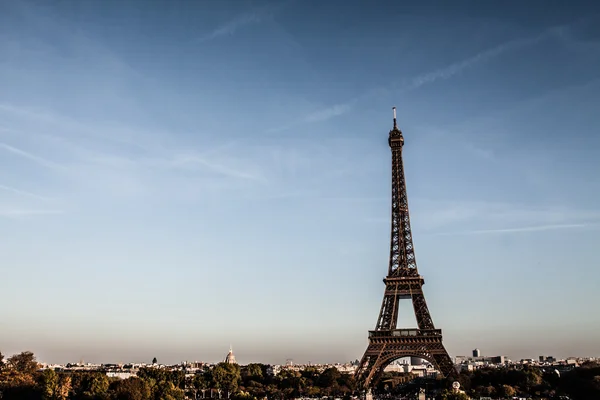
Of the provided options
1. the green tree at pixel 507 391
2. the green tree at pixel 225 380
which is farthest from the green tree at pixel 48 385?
the green tree at pixel 507 391

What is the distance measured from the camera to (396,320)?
3666 inches

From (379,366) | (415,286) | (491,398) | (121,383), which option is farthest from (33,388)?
(491,398)

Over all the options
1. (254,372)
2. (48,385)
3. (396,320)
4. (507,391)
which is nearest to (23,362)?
(48,385)

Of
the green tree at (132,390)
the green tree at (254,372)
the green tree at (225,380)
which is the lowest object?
the green tree at (132,390)

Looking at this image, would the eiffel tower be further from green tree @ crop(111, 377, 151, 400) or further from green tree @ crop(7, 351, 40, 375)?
green tree @ crop(7, 351, 40, 375)

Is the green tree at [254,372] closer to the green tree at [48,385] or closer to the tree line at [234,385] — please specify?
the tree line at [234,385]

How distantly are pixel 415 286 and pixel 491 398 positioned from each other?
17.7 meters

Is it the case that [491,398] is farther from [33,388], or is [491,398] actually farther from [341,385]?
[33,388]

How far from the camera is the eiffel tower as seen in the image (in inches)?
3516

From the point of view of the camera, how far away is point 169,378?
106 metres

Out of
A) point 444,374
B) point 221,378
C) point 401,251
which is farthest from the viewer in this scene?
point 221,378

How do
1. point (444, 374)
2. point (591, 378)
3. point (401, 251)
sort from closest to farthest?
point (591, 378) < point (444, 374) < point (401, 251)

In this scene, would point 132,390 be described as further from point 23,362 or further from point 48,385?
point 23,362

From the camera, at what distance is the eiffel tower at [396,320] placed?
89.3 meters
